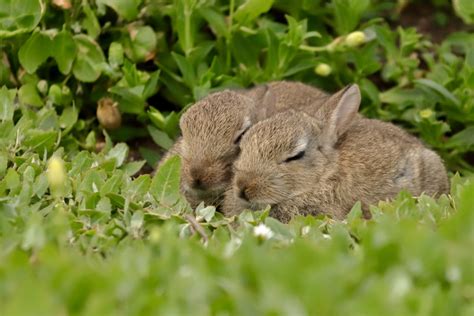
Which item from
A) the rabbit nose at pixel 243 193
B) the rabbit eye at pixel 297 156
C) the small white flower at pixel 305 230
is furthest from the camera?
the rabbit eye at pixel 297 156

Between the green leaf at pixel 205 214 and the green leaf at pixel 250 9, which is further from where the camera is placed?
the green leaf at pixel 250 9

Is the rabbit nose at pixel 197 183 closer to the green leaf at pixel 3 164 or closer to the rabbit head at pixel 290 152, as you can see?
the rabbit head at pixel 290 152

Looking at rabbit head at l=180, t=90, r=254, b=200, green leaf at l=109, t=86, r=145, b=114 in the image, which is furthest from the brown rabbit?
green leaf at l=109, t=86, r=145, b=114

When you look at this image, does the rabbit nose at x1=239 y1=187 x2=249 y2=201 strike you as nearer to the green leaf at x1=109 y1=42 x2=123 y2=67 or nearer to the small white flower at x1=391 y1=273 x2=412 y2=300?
the green leaf at x1=109 y1=42 x2=123 y2=67

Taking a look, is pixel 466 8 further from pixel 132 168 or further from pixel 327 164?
pixel 132 168

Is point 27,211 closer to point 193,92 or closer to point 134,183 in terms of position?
point 134,183

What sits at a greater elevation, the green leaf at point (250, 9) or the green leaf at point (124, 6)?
the green leaf at point (124, 6)

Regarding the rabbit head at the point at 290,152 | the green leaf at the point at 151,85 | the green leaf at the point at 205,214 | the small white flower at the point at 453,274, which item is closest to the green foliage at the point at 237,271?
the small white flower at the point at 453,274
